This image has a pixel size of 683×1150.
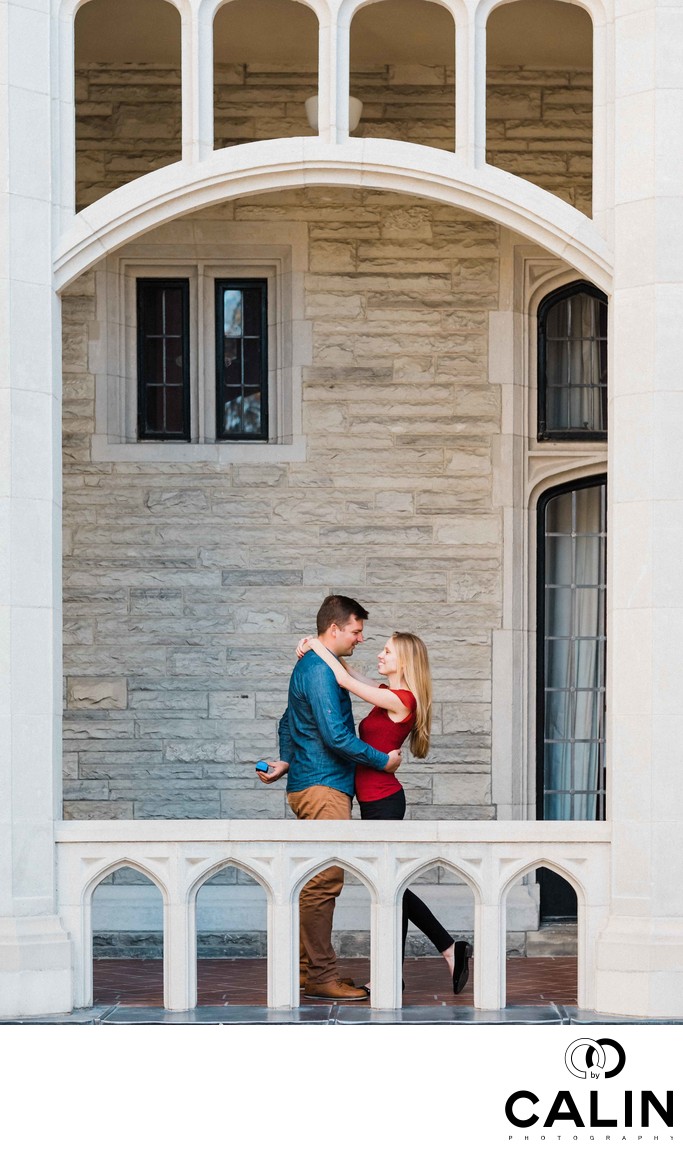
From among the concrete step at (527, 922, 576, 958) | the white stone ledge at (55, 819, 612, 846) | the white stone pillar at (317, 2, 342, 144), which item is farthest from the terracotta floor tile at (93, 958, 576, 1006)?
the white stone pillar at (317, 2, 342, 144)

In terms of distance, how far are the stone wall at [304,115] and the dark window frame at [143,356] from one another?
2.02 feet

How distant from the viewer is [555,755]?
394 inches

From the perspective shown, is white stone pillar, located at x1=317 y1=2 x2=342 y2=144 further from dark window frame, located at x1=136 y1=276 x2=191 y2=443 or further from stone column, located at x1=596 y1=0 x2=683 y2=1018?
dark window frame, located at x1=136 y1=276 x2=191 y2=443

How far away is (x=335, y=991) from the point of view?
25.3 feet

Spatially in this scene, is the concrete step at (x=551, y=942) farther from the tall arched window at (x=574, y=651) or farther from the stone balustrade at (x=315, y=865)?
the stone balustrade at (x=315, y=865)

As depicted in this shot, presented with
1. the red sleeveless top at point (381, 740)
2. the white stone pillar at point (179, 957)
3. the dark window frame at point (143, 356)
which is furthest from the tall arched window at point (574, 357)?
the white stone pillar at point (179, 957)

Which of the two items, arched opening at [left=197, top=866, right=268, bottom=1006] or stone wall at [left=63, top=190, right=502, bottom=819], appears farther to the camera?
stone wall at [left=63, top=190, right=502, bottom=819]

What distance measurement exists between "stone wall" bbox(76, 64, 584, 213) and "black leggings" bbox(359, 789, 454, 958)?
3904mm

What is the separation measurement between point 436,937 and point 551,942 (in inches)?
76.2

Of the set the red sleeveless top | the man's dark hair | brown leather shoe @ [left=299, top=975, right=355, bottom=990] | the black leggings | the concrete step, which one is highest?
the man's dark hair

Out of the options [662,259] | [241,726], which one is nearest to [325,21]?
[662,259]

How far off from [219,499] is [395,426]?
1.11 metres

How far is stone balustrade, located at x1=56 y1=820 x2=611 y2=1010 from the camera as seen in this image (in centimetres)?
737
